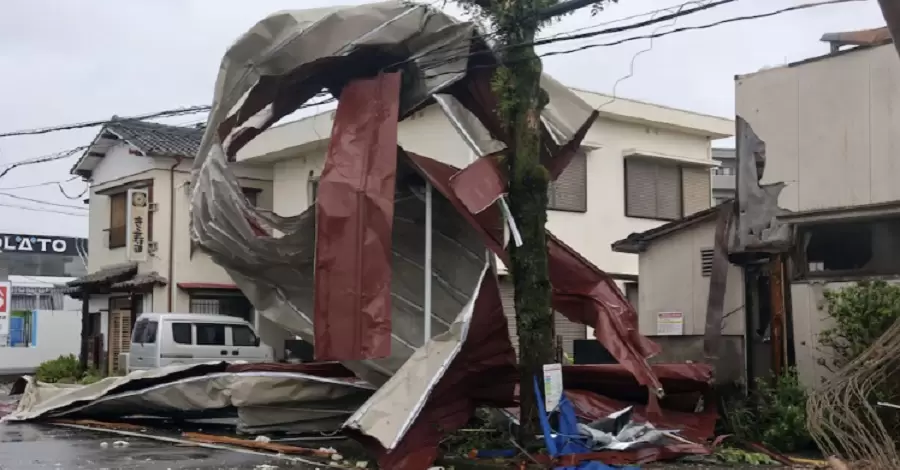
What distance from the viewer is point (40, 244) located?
43.4 metres

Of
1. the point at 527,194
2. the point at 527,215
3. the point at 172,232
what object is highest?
the point at 172,232

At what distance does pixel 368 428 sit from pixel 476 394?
2001 millimetres

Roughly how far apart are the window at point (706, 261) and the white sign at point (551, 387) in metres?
4.56

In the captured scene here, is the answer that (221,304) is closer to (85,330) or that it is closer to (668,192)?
(85,330)

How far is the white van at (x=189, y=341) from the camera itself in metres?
20.7

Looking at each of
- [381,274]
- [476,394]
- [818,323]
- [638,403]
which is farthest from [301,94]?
[818,323]

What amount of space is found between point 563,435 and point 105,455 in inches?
216

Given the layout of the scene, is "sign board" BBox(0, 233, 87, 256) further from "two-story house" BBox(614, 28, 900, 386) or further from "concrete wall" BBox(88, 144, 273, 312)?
"two-story house" BBox(614, 28, 900, 386)

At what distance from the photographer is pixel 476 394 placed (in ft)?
34.5

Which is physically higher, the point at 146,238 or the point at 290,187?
the point at 290,187

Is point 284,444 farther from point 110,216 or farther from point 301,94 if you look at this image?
point 110,216

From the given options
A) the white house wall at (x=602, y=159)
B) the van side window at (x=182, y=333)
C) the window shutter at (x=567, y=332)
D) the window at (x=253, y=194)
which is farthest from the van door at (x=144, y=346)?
the window shutter at (x=567, y=332)

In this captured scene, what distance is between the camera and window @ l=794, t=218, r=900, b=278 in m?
11.2

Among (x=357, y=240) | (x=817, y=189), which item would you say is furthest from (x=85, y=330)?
(x=817, y=189)
